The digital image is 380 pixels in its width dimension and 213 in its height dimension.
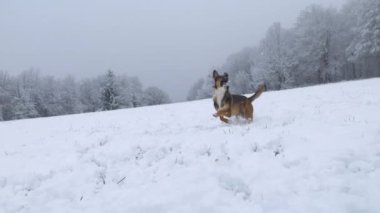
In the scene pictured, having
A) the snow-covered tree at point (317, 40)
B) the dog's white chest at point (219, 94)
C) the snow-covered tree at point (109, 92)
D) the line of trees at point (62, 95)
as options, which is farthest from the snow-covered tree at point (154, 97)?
the dog's white chest at point (219, 94)

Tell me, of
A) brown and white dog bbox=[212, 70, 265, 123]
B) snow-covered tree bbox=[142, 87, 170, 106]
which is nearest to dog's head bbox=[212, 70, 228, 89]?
brown and white dog bbox=[212, 70, 265, 123]

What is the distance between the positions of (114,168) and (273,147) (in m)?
3.14

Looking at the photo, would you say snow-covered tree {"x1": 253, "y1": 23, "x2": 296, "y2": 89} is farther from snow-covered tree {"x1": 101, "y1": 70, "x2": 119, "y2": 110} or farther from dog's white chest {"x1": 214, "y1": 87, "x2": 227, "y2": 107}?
dog's white chest {"x1": 214, "y1": 87, "x2": 227, "y2": 107}

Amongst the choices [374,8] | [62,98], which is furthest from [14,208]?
[62,98]

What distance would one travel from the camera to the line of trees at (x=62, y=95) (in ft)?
206

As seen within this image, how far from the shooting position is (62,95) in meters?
80.2

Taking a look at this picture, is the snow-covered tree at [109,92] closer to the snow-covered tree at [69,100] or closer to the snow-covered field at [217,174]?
the snow-covered tree at [69,100]

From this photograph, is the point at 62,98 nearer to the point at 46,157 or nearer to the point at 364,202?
the point at 46,157

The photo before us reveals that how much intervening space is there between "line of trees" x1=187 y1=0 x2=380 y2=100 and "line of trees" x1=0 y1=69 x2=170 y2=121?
81.5ft

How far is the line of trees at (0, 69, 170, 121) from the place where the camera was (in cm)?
6281

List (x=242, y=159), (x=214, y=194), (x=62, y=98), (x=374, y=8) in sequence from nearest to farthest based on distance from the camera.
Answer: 1. (x=214, y=194)
2. (x=242, y=159)
3. (x=374, y=8)
4. (x=62, y=98)

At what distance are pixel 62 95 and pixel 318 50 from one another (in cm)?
5435

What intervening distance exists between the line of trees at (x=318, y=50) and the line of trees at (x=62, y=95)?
24.8 m

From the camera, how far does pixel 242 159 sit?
21.8 feet
